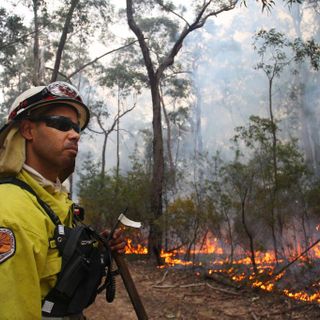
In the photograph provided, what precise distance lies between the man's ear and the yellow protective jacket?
0.35 m

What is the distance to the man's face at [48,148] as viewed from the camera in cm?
158

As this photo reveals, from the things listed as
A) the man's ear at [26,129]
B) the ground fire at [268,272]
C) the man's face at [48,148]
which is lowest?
the ground fire at [268,272]

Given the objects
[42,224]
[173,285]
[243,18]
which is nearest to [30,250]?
[42,224]

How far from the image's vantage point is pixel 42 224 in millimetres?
1229

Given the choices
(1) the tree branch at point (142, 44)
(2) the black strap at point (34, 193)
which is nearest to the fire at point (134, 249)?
(1) the tree branch at point (142, 44)

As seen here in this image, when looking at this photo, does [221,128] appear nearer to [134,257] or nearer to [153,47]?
[153,47]

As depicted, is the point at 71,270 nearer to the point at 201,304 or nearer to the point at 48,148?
the point at 48,148

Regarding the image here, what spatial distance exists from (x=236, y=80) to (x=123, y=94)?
33.7 meters

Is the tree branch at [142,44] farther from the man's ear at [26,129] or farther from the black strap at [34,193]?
the black strap at [34,193]

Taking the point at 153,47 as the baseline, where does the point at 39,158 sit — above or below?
below

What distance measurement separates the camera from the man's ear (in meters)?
1.59

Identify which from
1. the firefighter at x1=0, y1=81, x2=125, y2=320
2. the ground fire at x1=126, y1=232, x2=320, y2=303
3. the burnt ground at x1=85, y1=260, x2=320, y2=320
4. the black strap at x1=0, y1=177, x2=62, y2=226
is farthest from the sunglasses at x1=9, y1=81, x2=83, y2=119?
the ground fire at x1=126, y1=232, x2=320, y2=303

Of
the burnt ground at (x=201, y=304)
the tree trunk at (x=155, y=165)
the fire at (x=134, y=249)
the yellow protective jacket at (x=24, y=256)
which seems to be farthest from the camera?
the fire at (x=134, y=249)

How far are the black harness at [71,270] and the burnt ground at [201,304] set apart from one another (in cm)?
450
